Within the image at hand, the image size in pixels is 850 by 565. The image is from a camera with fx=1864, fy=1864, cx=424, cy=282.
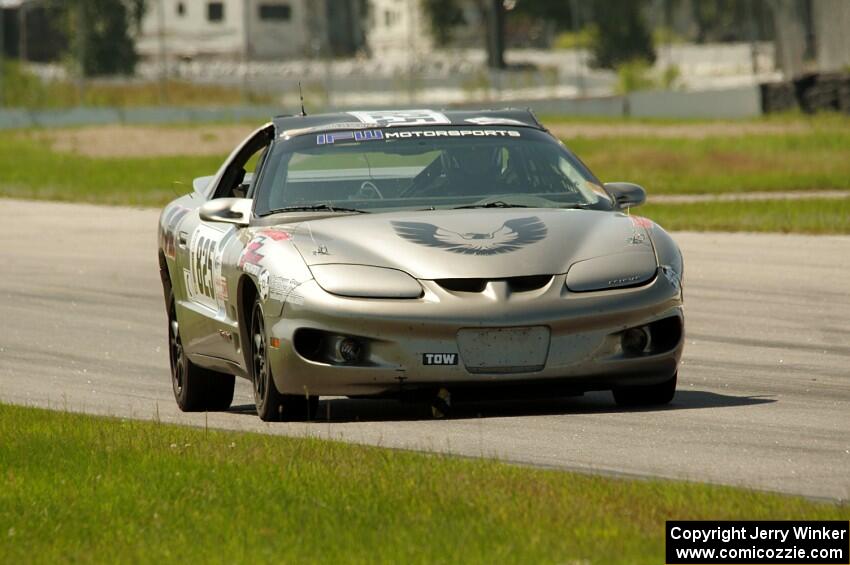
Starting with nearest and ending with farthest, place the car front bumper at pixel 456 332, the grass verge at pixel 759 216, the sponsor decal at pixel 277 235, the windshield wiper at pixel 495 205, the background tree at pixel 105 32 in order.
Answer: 1. the car front bumper at pixel 456 332
2. the sponsor decal at pixel 277 235
3. the windshield wiper at pixel 495 205
4. the grass verge at pixel 759 216
5. the background tree at pixel 105 32

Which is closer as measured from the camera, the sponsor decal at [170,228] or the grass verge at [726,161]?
the sponsor decal at [170,228]

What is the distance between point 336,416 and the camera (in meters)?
8.55

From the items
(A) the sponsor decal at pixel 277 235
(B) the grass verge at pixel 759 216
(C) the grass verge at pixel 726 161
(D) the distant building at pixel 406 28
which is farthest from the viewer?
(D) the distant building at pixel 406 28

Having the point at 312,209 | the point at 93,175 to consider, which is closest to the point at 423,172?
the point at 312,209

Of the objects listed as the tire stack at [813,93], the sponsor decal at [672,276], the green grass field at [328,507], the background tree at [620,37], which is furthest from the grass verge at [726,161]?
the background tree at [620,37]

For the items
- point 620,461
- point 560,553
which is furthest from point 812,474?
point 560,553

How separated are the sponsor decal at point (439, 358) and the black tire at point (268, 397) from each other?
659mm

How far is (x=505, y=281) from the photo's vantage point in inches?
300

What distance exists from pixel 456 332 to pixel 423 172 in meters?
1.52

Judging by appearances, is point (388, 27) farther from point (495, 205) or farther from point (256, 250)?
point (256, 250)

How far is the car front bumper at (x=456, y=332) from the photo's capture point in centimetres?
759

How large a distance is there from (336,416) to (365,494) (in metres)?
2.58

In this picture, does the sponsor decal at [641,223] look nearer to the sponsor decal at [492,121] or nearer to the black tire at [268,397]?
the sponsor decal at [492,121]

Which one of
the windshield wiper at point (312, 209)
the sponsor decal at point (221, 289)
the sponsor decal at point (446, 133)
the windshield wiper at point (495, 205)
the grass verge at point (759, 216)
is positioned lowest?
the grass verge at point (759, 216)
